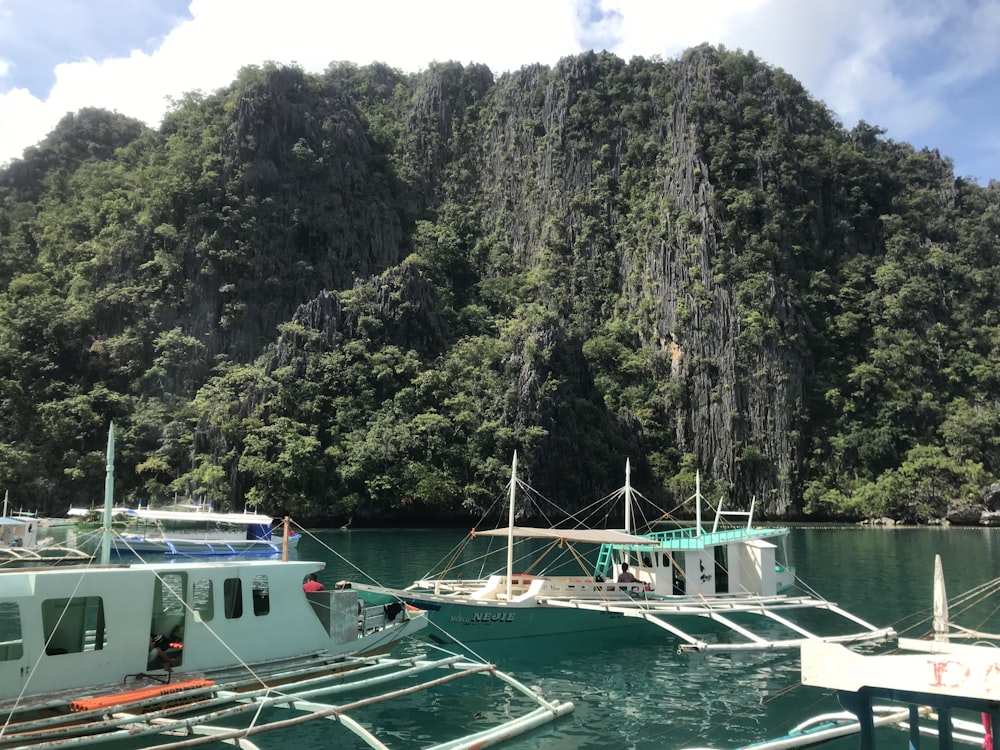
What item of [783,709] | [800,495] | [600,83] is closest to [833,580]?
[783,709]

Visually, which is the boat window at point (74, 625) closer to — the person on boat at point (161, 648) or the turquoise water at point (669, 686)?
the person on boat at point (161, 648)

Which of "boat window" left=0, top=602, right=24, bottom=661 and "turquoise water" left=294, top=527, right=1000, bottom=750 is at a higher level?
"boat window" left=0, top=602, right=24, bottom=661

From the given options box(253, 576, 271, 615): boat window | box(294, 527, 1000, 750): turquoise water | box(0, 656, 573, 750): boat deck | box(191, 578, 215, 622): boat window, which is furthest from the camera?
box(253, 576, 271, 615): boat window

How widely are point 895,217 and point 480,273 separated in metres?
57.4

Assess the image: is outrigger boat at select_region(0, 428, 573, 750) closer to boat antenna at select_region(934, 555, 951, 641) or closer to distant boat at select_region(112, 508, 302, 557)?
boat antenna at select_region(934, 555, 951, 641)

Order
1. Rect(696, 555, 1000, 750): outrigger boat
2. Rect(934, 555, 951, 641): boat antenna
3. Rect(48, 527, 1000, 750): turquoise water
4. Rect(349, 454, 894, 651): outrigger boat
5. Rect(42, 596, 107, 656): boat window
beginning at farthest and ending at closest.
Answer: Rect(349, 454, 894, 651): outrigger boat < Rect(48, 527, 1000, 750): turquoise water < Rect(42, 596, 107, 656): boat window < Rect(934, 555, 951, 641): boat antenna < Rect(696, 555, 1000, 750): outrigger boat

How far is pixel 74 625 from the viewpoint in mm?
12734

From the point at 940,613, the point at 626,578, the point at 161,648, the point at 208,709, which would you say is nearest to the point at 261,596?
the point at 161,648

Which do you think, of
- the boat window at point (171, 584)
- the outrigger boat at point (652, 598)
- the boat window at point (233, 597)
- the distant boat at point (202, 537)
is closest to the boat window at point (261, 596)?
the boat window at point (233, 597)

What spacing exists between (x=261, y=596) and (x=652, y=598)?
14.7 m

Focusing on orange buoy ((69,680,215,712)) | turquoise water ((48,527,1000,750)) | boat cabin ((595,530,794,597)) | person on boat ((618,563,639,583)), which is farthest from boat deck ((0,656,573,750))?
boat cabin ((595,530,794,597))

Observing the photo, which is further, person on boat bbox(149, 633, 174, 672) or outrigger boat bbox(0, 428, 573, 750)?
person on boat bbox(149, 633, 174, 672)

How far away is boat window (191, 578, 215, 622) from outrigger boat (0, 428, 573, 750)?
24mm

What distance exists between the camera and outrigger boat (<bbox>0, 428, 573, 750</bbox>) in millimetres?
11508
